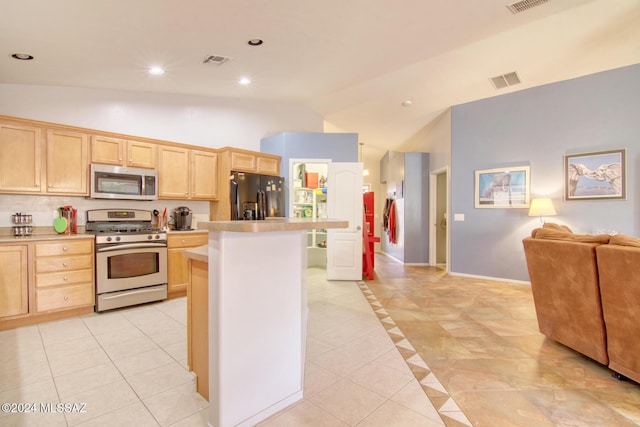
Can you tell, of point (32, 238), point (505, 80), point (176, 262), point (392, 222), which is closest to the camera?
point (32, 238)

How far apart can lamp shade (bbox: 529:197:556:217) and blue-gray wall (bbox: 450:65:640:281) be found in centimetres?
32

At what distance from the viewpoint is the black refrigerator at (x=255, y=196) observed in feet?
15.6

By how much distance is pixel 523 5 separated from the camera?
3.01m

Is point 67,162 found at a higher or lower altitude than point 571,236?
higher

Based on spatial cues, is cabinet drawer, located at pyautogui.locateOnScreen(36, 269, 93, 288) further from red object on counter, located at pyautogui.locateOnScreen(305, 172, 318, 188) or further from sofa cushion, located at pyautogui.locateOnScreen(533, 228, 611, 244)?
sofa cushion, located at pyautogui.locateOnScreen(533, 228, 611, 244)

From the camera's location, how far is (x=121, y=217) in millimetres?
4012

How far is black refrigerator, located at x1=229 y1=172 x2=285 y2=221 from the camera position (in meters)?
4.74

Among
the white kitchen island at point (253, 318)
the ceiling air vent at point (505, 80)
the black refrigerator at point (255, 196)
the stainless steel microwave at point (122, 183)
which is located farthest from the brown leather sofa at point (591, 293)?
the stainless steel microwave at point (122, 183)

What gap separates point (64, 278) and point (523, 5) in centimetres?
566

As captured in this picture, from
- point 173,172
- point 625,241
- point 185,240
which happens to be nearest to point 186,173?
point 173,172

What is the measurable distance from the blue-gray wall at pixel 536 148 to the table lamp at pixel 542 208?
314 millimetres

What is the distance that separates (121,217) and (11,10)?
232 cm

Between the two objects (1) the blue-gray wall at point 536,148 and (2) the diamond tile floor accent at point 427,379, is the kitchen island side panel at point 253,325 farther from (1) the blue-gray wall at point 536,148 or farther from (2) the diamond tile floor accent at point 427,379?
(1) the blue-gray wall at point 536,148

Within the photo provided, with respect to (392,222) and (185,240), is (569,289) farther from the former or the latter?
(392,222)
